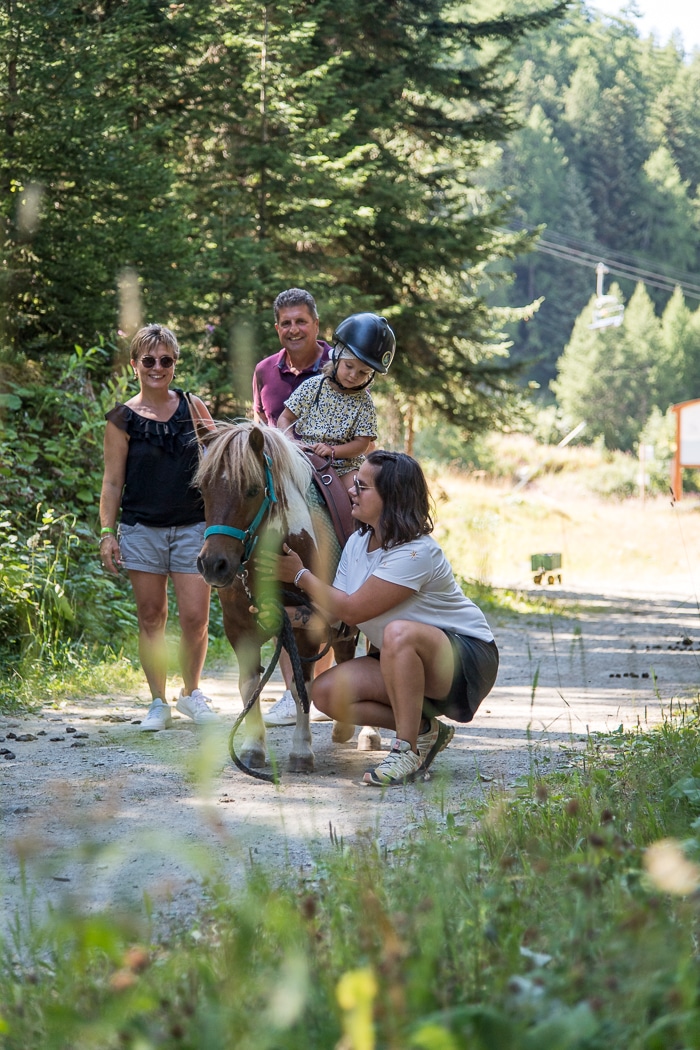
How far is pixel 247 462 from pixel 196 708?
210 centimetres

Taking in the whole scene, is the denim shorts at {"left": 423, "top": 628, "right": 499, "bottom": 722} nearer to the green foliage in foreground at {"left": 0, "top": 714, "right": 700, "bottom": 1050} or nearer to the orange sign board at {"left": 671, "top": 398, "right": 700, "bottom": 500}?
the green foliage in foreground at {"left": 0, "top": 714, "right": 700, "bottom": 1050}

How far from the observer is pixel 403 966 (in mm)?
2008

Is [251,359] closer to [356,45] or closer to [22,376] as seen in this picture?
[22,376]

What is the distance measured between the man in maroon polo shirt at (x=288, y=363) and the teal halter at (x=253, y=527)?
50.1 inches

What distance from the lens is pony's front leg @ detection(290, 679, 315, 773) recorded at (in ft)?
→ 16.7

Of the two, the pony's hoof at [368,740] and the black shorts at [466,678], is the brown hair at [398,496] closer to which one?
the black shorts at [466,678]

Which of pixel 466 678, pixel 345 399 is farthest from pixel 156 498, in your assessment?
pixel 466 678

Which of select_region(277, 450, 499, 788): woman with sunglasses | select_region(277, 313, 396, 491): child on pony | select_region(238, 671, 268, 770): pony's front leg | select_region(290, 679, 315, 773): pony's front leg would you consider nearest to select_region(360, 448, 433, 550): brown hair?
select_region(277, 450, 499, 788): woman with sunglasses

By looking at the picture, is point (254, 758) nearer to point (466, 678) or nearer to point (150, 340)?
point (466, 678)

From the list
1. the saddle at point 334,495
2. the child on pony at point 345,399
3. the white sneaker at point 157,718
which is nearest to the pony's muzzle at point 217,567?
the saddle at point 334,495

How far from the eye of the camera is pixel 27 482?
9070 mm

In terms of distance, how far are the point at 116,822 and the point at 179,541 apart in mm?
2265

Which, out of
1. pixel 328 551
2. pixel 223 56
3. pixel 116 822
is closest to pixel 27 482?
pixel 328 551

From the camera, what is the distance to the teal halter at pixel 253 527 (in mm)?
4660
